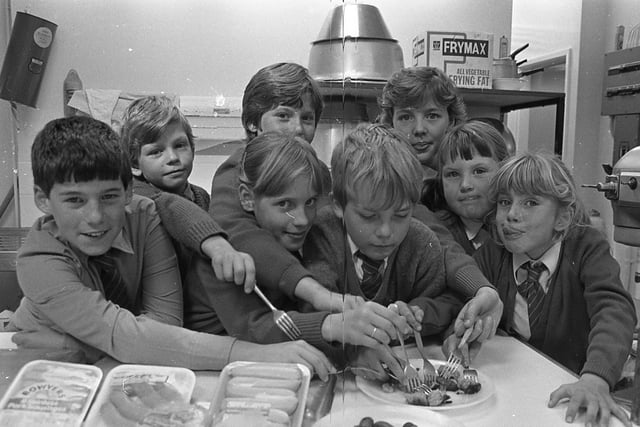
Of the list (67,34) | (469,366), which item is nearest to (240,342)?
(469,366)

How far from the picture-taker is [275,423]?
1.85 ft

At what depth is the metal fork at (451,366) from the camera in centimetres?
68

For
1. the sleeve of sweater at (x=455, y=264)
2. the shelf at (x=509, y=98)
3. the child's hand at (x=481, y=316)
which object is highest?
→ the shelf at (x=509, y=98)

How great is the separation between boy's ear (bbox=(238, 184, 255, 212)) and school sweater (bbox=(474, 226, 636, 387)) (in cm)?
36

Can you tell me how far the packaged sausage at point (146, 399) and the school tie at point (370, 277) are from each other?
22 cm

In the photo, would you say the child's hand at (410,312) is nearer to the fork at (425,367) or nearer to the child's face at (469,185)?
Result: the fork at (425,367)

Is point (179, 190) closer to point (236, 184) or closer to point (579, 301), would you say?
point (236, 184)

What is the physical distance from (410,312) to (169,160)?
1.17 feet

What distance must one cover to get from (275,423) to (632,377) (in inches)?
16.4

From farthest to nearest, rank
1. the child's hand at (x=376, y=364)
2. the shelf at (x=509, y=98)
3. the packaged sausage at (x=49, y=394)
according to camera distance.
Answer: the shelf at (x=509, y=98), the child's hand at (x=376, y=364), the packaged sausage at (x=49, y=394)

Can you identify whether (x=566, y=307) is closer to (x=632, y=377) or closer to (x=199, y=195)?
(x=632, y=377)

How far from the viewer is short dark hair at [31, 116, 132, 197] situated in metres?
0.61

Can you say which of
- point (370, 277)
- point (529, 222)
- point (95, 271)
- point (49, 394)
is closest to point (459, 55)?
point (529, 222)

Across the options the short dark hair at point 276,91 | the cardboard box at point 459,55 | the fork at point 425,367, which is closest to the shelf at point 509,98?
the cardboard box at point 459,55
